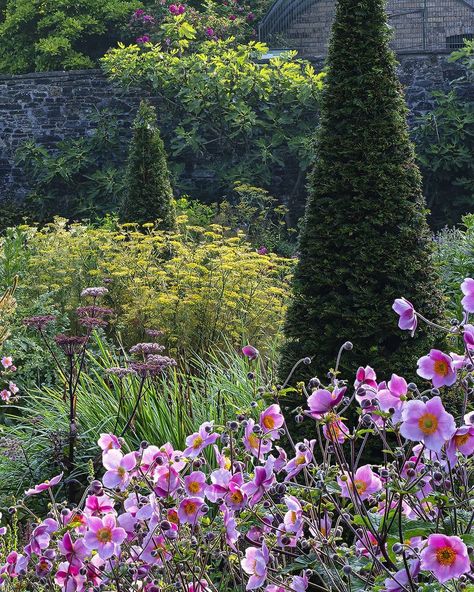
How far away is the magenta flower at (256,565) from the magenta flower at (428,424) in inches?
19.9

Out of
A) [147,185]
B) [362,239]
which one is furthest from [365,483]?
[147,185]

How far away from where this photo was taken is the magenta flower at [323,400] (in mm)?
2088

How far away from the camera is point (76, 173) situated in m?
15.0

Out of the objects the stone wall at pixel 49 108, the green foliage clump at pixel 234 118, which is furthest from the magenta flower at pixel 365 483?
the stone wall at pixel 49 108

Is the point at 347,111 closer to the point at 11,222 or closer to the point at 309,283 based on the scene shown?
the point at 309,283

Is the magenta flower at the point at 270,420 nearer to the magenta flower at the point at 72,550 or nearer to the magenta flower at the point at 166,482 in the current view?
the magenta flower at the point at 166,482

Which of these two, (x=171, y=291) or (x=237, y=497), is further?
(x=171, y=291)

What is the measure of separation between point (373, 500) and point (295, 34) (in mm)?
19008

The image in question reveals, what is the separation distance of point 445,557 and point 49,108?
583 inches

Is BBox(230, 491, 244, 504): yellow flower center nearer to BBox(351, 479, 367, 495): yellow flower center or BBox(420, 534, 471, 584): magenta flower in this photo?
BBox(351, 479, 367, 495): yellow flower center

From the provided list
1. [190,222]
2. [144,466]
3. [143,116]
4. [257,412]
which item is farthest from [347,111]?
[190,222]

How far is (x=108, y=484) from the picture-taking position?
229cm

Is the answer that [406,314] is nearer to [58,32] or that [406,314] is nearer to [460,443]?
[460,443]

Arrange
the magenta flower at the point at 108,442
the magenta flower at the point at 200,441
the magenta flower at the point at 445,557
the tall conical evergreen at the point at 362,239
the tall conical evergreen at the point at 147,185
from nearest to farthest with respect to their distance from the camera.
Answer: the magenta flower at the point at 445,557 < the magenta flower at the point at 200,441 < the magenta flower at the point at 108,442 < the tall conical evergreen at the point at 362,239 < the tall conical evergreen at the point at 147,185
